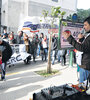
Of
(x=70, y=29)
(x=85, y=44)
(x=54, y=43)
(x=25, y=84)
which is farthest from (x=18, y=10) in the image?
(x=85, y=44)

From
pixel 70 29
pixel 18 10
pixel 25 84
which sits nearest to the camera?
pixel 25 84

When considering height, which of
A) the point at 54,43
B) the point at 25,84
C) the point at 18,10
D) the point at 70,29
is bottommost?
the point at 25,84

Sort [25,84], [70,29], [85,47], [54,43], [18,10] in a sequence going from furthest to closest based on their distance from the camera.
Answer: [18,10]
[54,43]
[70,29]
[25,84]
[85,47]

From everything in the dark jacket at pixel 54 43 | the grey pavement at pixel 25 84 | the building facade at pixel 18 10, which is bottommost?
the grey pavement at pixel 25 84

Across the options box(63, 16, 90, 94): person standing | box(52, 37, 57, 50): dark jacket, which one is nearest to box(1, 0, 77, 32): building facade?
box(52, 37, 57, 50): dark jacket

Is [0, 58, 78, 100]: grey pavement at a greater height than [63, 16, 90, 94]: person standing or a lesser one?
lesser

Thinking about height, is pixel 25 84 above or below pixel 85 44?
below

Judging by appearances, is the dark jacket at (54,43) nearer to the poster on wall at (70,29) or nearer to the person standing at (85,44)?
the poster on wall at (70,29)

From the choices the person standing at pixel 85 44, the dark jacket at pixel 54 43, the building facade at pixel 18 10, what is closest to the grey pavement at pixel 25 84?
the person standing at pixel 85 44

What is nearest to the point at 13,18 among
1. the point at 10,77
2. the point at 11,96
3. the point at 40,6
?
the point at 40,6

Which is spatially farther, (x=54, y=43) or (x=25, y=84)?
(x=54, y=43)

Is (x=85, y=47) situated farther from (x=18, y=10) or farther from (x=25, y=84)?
(x=18, y=10)

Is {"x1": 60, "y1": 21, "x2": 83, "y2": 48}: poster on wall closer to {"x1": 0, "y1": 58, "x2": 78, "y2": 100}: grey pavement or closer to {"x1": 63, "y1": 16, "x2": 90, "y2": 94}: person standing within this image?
{"x1": 0, "y1": 58, "x2": 78, "y2": 100}: grey pavement

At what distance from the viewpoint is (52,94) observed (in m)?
1.96
